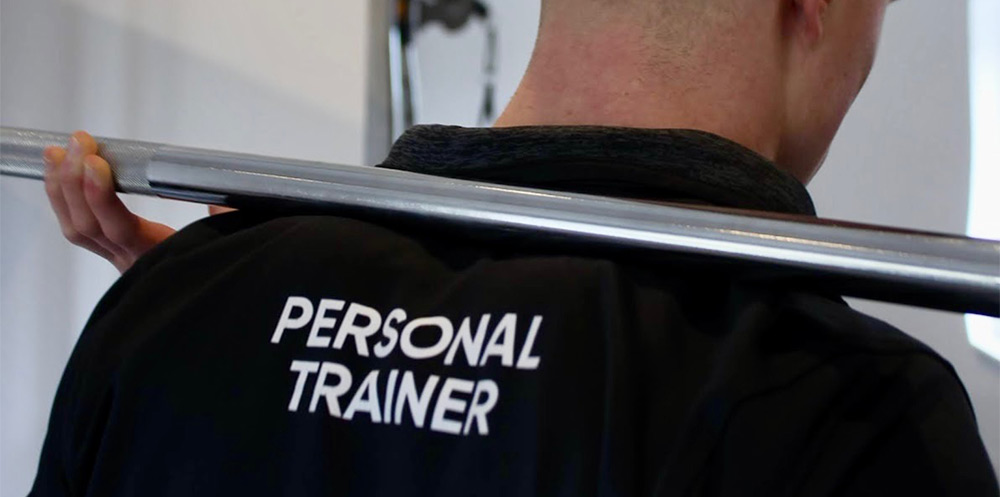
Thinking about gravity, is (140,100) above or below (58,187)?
above

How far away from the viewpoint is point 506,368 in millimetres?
455

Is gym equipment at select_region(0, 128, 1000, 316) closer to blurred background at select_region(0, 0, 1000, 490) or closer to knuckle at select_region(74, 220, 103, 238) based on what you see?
knuckle at select_region(74, 220, 103, 238)

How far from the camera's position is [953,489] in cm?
41

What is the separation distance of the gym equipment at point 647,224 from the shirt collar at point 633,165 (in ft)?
0.10

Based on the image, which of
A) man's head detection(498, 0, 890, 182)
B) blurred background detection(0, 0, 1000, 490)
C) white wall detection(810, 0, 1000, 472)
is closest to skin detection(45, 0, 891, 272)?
man's head detection(498, 0, 890, 182)

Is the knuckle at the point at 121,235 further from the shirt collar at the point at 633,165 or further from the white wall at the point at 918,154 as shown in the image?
the white wall at the point at 918,154

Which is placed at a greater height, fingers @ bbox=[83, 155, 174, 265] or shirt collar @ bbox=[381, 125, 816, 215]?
fingers @ bbox=[83, 155, 174, 265]

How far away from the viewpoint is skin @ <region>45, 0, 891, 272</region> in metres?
0.58

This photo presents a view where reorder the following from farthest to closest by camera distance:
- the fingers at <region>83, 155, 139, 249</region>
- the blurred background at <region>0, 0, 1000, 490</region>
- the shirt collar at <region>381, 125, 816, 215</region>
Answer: the blurred background at <region>0, 0, 1000, 490</region> → the fingers at <region>83, 155, 139, 249</region> → the shirt collar at <region>381, 125, 816, 215</region>

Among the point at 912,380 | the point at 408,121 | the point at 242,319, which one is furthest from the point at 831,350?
the point at 408,121

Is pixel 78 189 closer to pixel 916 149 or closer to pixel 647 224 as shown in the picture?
pixel 647 224

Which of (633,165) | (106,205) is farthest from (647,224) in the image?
(106,205)

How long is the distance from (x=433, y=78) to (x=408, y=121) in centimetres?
42

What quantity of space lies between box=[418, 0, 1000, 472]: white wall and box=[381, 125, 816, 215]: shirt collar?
0.52 meters
